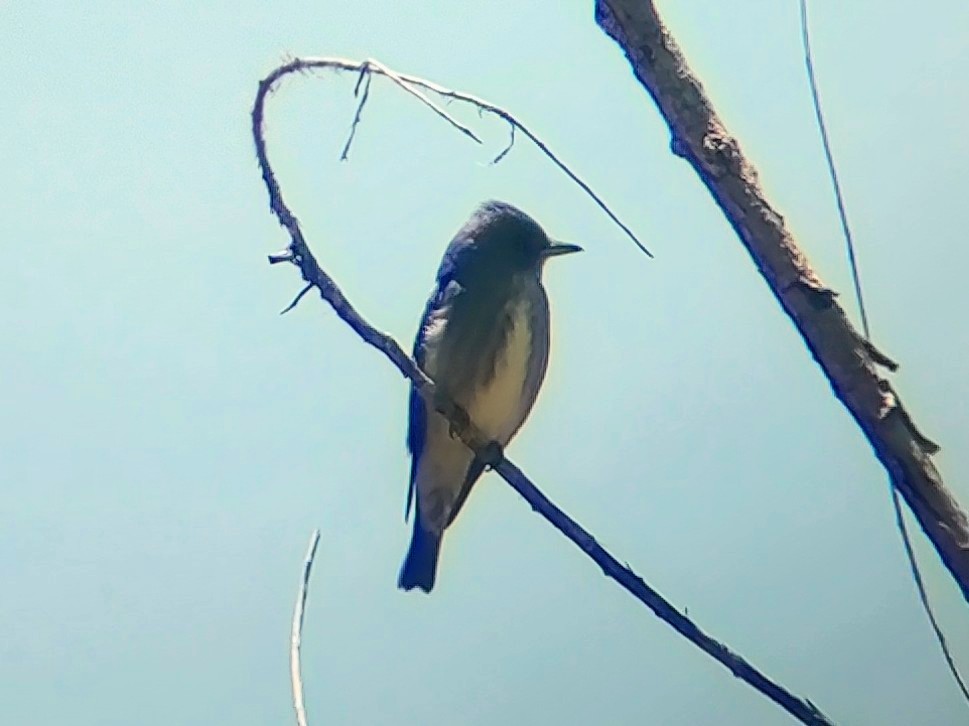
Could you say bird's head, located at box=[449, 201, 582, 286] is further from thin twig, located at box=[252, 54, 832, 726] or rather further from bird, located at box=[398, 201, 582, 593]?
thin twig, located at box=[252, 54, 832, 726]

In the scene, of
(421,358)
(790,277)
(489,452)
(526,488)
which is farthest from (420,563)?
(790,277)

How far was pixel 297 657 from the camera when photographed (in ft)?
3.73

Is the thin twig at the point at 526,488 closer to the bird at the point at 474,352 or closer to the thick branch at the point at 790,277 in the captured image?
the thick branch at the point at 790,277

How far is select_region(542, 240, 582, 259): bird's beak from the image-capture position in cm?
239

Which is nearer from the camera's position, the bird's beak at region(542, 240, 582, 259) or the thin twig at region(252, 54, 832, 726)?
the thin twig at region(252, 54, 832, 726)

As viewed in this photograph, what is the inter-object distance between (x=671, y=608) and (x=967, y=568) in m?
0.25

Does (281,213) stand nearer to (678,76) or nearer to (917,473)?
(678,76)

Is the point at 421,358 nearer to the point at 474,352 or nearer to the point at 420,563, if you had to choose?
the point at 474,352

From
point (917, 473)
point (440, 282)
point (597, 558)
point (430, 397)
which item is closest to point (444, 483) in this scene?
point (440, 282)

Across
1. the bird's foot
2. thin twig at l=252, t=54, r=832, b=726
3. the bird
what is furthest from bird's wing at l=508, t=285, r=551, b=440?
thin twig at l=252, t=54, r=832, b=726

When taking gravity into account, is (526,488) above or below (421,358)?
below

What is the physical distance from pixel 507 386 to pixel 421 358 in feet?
0.65

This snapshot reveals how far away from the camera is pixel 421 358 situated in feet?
7.49

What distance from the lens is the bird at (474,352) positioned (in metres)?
2.20
